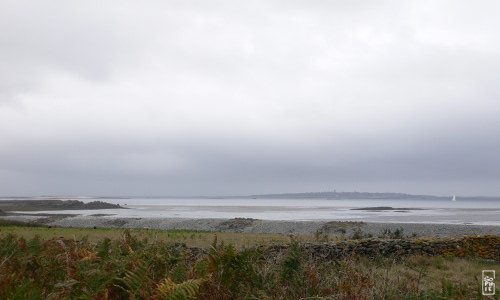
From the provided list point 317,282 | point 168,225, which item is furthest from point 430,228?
point 317,282

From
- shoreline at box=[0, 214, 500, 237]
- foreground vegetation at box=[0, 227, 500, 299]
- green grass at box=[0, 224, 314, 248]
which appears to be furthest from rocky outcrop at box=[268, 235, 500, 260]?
shoreline at box=[0, 214, 500, 237]

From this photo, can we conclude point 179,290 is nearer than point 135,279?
Yes

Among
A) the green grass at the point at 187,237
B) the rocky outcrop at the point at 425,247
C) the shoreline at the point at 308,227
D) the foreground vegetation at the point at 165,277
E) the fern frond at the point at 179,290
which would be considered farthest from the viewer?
the shoreline at the point at 308,227

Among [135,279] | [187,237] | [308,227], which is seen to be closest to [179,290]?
[135,279]

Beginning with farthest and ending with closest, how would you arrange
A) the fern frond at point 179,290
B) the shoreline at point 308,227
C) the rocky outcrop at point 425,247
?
the shoreline at point 308,227, the rocky outcrop at point 425,247, the fern frond at point 179,290

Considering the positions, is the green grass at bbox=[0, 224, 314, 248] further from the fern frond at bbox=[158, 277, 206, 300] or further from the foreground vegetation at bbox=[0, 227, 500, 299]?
the fern frond at bbox=[158, 277, 206, 300]

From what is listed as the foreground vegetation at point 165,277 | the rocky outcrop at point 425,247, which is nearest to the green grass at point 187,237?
the rocky outcrop at point 425,247

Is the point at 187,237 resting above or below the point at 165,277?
below

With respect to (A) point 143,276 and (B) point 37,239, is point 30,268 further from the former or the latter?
(A) point 143,276

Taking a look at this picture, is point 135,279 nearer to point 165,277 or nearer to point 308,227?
point 165,277

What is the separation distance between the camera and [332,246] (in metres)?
14.8

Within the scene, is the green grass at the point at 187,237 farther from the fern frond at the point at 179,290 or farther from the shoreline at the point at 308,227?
the shoreline at the point at 308,227

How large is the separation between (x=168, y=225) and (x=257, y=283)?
1800 inches

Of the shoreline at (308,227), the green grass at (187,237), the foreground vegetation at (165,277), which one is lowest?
the shoreline at (308,227)
